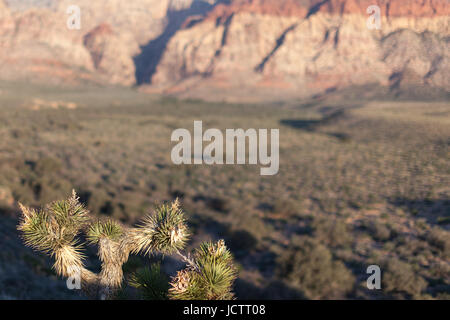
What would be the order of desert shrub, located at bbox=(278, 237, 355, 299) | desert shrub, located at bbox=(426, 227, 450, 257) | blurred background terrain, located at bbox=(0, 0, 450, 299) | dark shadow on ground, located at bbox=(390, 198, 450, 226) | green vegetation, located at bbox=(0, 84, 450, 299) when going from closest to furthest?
blurred background terrain, located at bbox=(0, 0, 450, 299) → green vegetation, located at bbox=(0, 84, 450, 299) → desert shrub, located at bbox=(278, 237, 355, 299) → desert shrub, located at bbox=(426, 227, 450, 257) → dark shadow on ground, located at bbox=(390, 198, 450, 226)

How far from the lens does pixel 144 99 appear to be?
406 ft

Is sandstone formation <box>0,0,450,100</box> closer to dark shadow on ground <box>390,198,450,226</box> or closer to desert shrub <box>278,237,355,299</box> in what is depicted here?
dark shadow on ground <box>390,198,450,226</box>

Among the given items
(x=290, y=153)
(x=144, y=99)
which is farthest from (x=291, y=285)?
(x=144, y=99)

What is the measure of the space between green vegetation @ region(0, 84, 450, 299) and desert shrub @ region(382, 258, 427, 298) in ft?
0.11

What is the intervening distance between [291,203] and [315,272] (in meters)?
7.08

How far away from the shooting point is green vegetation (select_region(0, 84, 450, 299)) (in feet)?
30.1

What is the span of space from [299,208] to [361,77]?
1129 cm

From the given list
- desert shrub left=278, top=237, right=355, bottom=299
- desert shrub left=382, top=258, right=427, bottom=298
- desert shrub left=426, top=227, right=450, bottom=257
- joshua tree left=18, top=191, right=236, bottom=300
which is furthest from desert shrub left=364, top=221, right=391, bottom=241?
joshua tree left=18, top=191, right=236, bottom=300

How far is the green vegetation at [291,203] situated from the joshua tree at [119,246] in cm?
14

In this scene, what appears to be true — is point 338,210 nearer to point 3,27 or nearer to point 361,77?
point 361,77

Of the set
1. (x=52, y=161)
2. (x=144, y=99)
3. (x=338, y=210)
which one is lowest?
(x=338, y=210)

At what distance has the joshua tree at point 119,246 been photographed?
2.77 meters

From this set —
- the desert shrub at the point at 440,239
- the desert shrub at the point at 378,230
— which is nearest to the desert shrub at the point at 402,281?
the desert shrub at the point at 440,239

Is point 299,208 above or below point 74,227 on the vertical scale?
below
